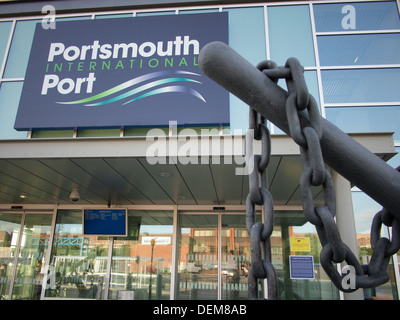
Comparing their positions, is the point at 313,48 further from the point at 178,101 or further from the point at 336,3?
the point at 178,101

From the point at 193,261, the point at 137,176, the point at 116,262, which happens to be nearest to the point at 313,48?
the point at 137,176

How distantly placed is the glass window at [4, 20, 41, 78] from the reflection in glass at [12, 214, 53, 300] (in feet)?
12.8

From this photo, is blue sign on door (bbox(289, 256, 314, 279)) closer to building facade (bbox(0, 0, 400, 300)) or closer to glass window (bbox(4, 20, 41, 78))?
building facade (bbox(0, 0, 400, 300))

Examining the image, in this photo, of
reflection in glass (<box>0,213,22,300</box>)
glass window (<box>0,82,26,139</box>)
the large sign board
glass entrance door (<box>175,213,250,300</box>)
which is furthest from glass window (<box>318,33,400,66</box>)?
reflection in glass (<box>0,213,22,300</box>)

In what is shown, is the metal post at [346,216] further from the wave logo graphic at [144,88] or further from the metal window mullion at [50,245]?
the metal window mullion at [50,245]

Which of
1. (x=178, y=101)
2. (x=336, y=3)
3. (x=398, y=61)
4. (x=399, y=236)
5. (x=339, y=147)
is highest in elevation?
(x=336, y=3)

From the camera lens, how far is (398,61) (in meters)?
6.68

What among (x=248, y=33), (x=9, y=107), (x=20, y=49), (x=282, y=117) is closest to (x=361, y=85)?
(x=248, y=33)

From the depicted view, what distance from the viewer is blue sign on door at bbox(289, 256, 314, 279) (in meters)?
7.47

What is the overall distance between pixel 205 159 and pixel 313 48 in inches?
145

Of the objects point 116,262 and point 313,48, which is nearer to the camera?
point 313,48
